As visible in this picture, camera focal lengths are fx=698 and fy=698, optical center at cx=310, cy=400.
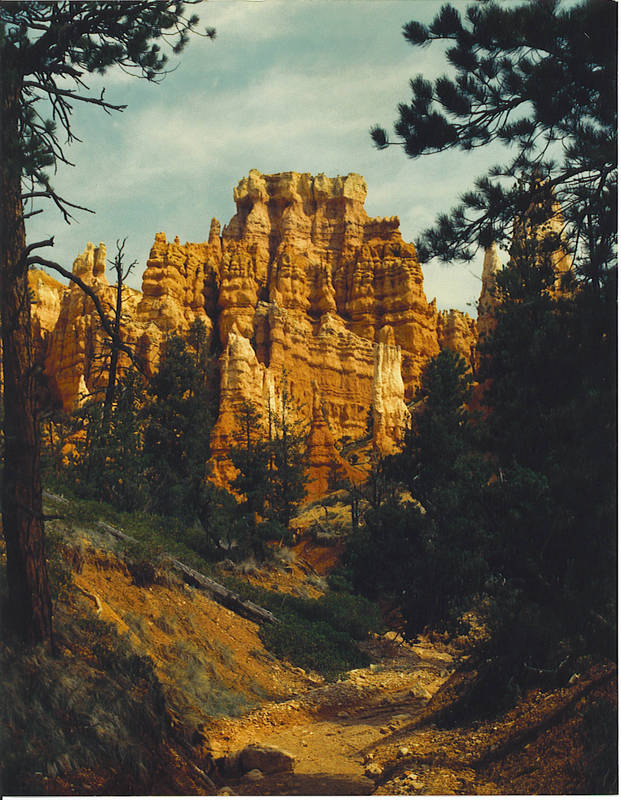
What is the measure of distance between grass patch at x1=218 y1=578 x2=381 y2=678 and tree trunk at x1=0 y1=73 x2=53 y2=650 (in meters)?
7.17

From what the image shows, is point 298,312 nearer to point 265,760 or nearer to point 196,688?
point 196,688

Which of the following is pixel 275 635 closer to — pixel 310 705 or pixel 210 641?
pixel 210 641

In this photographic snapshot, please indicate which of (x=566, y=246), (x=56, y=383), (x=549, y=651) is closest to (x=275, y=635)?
(x=549, y=651)

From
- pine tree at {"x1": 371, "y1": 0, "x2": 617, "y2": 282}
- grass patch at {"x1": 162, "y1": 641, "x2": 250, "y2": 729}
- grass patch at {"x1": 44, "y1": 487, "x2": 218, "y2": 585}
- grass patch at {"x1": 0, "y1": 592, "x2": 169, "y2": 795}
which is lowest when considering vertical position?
grass patch at {"x1": 162, "y1": 641, "x2": 250, "y2": 729}

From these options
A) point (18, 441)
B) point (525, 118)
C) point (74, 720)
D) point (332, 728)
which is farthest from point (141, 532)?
point (525, 118)

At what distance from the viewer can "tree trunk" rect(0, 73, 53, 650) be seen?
6.42 metres

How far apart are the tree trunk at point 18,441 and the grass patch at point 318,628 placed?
23.5 feet

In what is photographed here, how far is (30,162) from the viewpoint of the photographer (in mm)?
6777

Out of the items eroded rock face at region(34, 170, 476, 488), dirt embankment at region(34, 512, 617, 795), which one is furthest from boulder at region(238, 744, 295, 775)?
eroded rock face at region(34, 170, 476, 488)

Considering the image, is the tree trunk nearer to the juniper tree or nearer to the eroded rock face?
the juniper tree

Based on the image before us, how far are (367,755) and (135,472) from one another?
11.3m

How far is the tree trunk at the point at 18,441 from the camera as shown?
6418 millimetres

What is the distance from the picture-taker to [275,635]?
13.3 metres

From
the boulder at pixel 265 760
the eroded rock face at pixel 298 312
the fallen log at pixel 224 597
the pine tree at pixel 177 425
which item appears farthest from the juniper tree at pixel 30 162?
the eroded rock face at pixel 298 312
